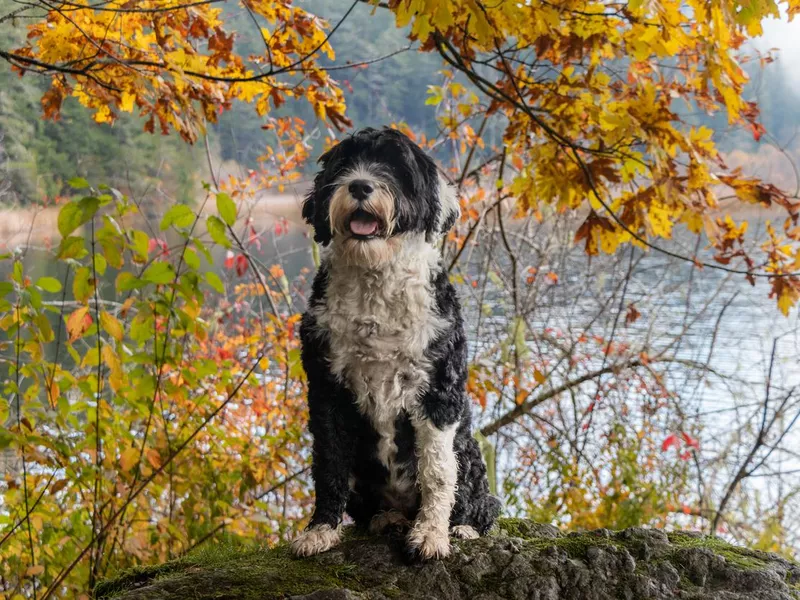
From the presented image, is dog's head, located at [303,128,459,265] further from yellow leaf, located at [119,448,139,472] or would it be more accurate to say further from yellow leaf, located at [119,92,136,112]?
yellow leaf, located at [119,92,136,112]

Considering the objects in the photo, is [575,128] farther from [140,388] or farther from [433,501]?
[140,388]

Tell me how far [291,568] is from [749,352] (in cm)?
814

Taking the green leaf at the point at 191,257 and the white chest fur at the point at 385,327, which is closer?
the white chest fur at the point at 385,327

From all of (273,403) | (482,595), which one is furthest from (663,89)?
(273,403)

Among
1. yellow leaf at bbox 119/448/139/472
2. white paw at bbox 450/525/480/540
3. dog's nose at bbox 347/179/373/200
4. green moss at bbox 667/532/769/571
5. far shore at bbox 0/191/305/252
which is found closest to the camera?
dog's nose at bbox 347/179/373/200

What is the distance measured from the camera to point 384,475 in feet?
8.45

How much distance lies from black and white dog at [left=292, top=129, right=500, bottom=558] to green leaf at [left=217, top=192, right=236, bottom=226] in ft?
1.06

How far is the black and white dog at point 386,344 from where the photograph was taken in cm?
231

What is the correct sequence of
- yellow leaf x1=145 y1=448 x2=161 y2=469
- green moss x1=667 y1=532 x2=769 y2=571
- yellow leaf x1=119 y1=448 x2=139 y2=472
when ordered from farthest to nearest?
yellow leaf x1=145 y1=448 x2=161 y2=469 → yellow leaf x1=119 y1=448 x2=139 y2=472 → green moss x1=667 y1=532 x2=769 y2=571

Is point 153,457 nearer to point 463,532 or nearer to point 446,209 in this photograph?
point 463,532

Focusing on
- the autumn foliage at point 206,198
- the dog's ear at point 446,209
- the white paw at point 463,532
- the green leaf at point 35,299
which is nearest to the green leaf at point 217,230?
the autumn foliage at point 206,198

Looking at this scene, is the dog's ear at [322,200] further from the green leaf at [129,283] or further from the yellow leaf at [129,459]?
the yellow leaf at [129,459]

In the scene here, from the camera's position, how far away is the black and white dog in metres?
2.31

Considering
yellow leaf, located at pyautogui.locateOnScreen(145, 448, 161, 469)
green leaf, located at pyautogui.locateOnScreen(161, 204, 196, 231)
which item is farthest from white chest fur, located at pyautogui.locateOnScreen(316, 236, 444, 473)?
yellow leaf, located at pyautogui.locateOnScreen(145, 448, 161, 469)
